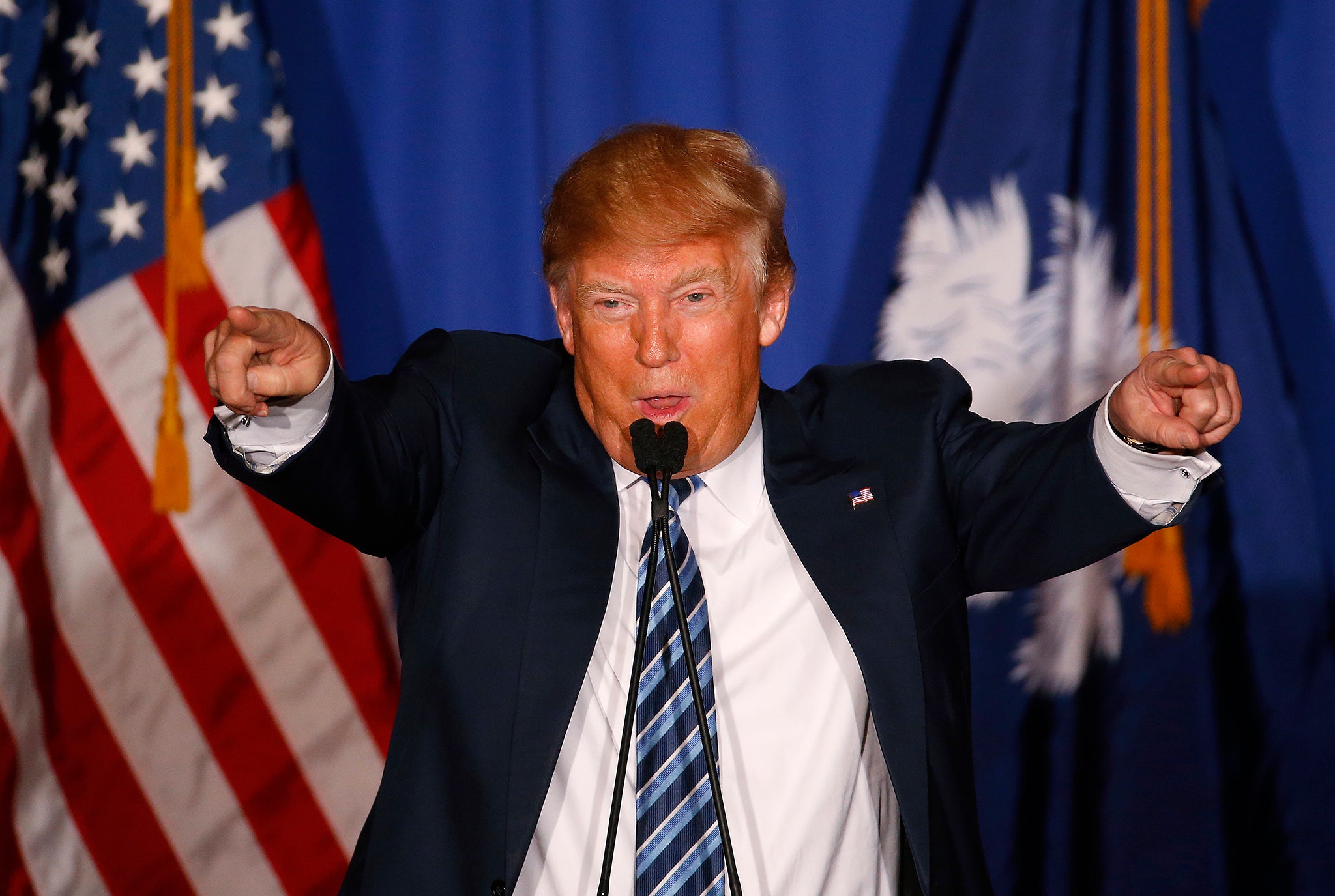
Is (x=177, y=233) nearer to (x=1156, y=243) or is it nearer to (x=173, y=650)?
(x=173, y=650)

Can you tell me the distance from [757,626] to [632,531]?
0.20 m

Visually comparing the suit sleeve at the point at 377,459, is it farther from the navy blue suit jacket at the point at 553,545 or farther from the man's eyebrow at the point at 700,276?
the man's eyebrow at the point at 700,276

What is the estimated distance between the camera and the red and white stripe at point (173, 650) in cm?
258

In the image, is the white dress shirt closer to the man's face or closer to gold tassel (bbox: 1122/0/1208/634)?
the man's face

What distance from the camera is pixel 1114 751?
2.53m

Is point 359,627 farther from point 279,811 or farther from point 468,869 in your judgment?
point 468,869

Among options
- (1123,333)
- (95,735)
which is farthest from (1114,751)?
(95,735)

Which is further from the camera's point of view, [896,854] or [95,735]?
[95,735]

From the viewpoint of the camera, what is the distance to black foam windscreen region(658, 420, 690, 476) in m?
1.22

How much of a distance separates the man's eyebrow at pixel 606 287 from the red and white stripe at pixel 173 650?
4.03ft

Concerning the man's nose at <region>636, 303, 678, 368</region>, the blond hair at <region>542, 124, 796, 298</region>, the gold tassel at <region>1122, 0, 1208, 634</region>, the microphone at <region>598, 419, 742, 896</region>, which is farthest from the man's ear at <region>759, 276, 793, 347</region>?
the gold tassel at <region>1122, 0, 1208, 634</region>

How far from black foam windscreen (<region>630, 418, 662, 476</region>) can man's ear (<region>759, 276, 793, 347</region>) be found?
498mm

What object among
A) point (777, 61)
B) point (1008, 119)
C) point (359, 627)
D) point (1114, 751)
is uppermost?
point (777, 61)

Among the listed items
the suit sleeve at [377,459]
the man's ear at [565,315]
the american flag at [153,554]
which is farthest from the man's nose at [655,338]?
the american flag at [153,554]
